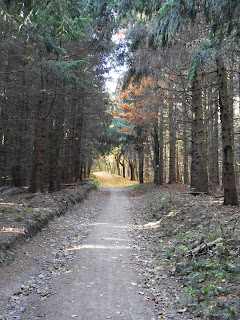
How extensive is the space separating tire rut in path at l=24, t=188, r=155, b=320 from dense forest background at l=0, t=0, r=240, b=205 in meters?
4.90

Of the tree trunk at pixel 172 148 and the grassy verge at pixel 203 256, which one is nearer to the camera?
the grassy verge at pixel 203 256

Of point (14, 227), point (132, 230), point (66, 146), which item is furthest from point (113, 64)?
point (14, 227)

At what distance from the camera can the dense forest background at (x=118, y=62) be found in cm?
634

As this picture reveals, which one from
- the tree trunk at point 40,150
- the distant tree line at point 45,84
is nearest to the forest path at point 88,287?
the tree trunk at point 40,150

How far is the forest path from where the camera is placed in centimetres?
405

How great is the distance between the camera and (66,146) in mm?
24484

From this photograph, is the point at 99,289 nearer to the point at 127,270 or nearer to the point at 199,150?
the point at 127,270

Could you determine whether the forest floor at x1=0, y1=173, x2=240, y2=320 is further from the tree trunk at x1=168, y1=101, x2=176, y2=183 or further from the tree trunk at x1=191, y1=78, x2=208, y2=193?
the tree trunk at x1=168, y1=101, x2=176, y2=183

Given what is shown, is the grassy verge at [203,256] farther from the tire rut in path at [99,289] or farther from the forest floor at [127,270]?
the tire rut in path at [99,289]

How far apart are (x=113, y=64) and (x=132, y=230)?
12617 millimetres

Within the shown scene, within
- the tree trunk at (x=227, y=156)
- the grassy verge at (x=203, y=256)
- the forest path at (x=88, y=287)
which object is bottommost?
the forest path at (x=88, y=287)

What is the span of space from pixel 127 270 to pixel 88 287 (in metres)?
1.19

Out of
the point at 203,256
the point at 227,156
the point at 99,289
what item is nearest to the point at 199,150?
the point at 227,156

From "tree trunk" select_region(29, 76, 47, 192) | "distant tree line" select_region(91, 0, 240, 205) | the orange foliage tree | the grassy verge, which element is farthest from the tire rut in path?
the orange foliage tree
